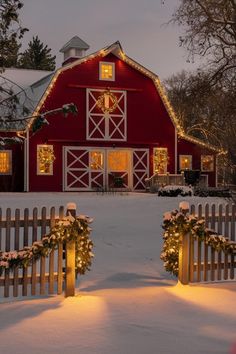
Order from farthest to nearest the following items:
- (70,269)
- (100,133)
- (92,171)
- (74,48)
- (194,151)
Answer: (74,48) → (194,151) → (100,133) → (92,171) → (70,269)

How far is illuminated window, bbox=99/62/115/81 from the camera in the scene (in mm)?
31422

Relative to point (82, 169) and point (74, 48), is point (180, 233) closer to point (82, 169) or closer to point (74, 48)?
point (82, 169)

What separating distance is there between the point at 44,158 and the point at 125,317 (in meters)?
24.1

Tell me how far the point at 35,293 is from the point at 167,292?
83.3 inches

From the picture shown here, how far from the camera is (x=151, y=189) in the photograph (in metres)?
30.4

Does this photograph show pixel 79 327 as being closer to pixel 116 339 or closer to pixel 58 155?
pixel 116 339

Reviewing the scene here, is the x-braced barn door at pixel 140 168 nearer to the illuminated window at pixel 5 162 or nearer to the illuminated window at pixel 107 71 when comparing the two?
the illuminated window at pixel 107 71

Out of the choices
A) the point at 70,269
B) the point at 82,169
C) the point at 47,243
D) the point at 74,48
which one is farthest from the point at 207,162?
the point at 47,243

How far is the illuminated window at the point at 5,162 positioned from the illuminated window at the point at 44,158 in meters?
1.77

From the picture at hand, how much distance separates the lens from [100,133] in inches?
1251

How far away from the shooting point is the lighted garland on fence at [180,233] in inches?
369

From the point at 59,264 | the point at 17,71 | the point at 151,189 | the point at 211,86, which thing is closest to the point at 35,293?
the point at 59,264

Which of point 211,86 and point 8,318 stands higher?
point 211,86

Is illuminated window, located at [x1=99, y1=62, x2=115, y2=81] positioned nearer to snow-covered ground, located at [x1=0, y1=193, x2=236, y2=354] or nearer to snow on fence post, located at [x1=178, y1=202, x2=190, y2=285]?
snow-covered ground, located at [x1=0, y1=193, x2=236, y2=354]
